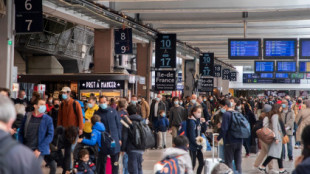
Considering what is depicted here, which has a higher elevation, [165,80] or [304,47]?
[304,47]

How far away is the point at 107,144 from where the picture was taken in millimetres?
9688

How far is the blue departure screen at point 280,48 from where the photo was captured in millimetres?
21688

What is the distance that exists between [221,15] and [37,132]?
16524mm

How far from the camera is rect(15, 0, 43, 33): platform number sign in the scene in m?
14.0

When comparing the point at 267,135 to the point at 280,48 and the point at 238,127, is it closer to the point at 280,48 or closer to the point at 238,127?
the point at 238,127

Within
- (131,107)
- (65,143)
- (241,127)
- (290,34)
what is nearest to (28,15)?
(65,143)

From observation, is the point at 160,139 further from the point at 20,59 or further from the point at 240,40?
the point at 20,59

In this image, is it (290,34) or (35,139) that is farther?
(290,34)

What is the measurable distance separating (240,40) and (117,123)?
40.4 feet

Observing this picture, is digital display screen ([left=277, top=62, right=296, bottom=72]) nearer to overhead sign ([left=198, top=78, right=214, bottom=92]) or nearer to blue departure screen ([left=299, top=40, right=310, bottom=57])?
overhead sign ([left=198, top=78, right=214, bottom=92])

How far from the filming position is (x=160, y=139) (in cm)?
1831

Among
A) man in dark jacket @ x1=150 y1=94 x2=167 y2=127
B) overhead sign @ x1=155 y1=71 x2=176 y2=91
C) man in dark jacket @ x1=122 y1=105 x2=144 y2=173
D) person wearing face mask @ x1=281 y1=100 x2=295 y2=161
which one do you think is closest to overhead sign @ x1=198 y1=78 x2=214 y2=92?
overhead sign @ x1=155 y1=71 x2=176 y2=91

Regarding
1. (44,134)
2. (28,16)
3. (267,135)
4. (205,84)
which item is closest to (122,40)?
(28,16)

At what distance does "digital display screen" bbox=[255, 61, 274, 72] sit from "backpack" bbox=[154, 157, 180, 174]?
2930cm
